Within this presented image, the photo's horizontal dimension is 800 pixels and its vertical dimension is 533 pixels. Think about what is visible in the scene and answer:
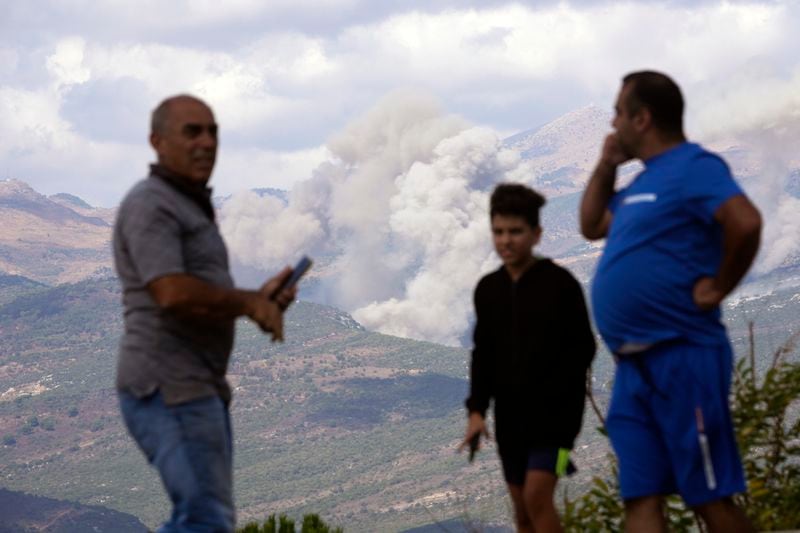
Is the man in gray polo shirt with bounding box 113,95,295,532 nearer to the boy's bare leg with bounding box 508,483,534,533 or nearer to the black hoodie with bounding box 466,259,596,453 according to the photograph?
the black hoodie with bounding box 466,259,596,453

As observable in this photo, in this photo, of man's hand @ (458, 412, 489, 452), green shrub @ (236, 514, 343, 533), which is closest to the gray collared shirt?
man's hand @ (458, 412, 489, 452)

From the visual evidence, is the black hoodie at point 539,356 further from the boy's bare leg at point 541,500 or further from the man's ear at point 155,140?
the man's ear at point 155,140

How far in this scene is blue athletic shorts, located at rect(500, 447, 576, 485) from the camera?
4998 mm

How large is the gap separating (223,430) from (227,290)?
45 cm

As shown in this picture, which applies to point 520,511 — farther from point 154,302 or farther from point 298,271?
point 154,302

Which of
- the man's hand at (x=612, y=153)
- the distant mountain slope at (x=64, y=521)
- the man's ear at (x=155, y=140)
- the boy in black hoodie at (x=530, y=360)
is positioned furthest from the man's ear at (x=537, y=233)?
the distant mountain slope at (x=64, y=521)

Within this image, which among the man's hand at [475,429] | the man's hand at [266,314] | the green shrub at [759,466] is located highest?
the man's hand at [266,314]

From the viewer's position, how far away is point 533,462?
5008 millimetres

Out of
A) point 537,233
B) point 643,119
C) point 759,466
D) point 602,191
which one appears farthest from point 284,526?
point 643,119

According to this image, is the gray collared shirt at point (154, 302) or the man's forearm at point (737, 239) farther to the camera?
the man's forearm at point (737, 239)

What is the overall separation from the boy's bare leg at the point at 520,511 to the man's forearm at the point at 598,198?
3.53 feet

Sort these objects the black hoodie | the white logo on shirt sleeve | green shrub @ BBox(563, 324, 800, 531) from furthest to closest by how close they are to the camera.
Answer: green shrub @ BBox(563, 324, 800, 531), the black hoodie, the white logo on shirt sleeve

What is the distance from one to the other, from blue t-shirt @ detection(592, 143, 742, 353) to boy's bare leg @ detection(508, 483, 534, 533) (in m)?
0.96

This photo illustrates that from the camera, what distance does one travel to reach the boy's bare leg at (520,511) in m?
5.14
